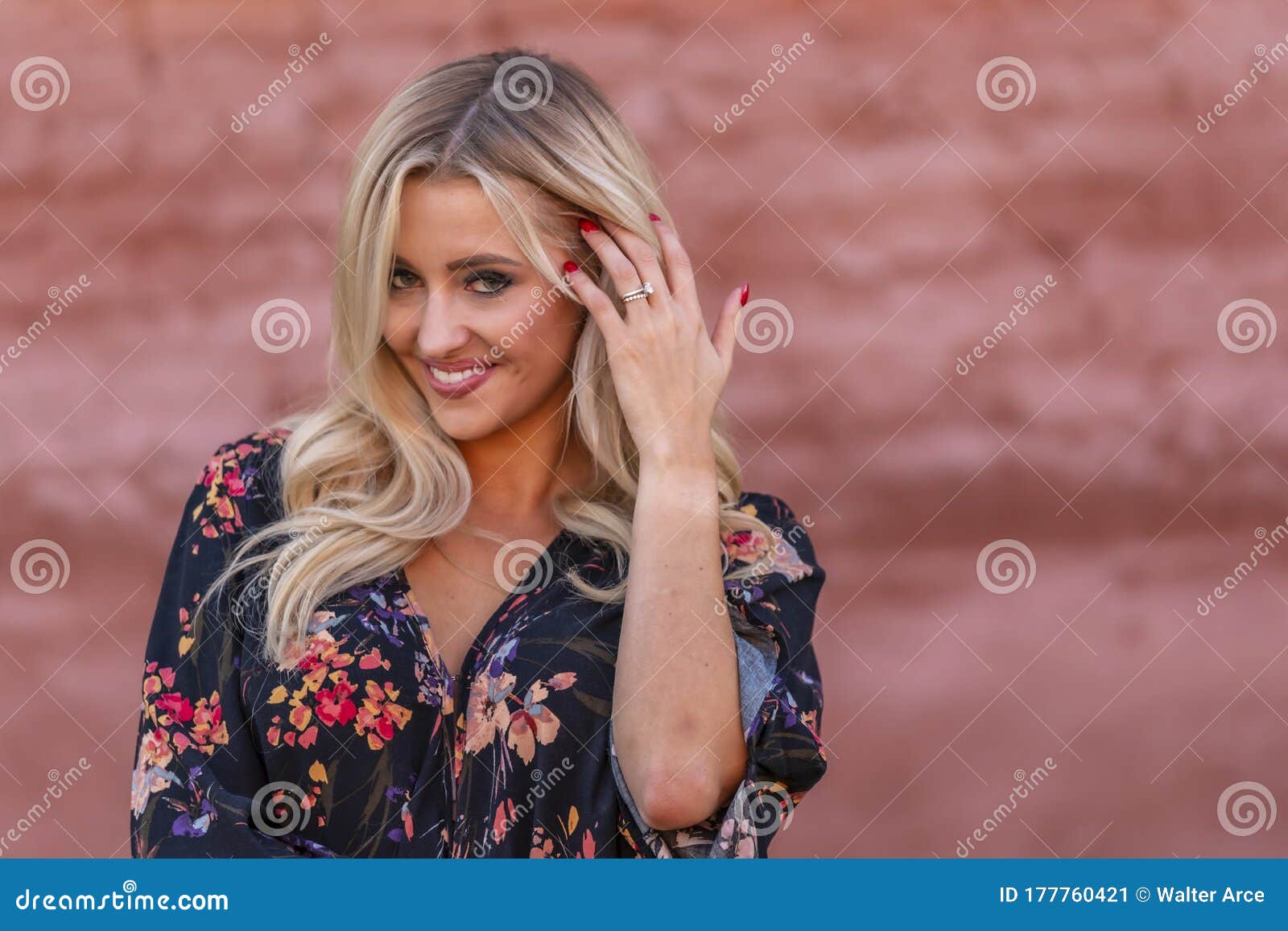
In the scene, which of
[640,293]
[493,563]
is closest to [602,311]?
[640,293]

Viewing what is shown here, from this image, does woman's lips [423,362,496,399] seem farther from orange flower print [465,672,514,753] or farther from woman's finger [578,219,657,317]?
orange flower print [465,672,514,753]

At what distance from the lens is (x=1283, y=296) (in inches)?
110

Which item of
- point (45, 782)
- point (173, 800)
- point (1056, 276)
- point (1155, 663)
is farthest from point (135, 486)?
point (1155, 663)

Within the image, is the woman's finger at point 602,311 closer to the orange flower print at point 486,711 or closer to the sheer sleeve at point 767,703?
the sheer sleeve at point 767,703

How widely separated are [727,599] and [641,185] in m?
0.63

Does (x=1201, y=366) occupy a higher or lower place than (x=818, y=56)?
lower

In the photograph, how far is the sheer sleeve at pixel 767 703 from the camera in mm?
1780

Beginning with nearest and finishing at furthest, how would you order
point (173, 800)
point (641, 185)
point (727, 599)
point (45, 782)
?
point (173, 800)
point (727, 599)
point (641, 185)
point (45, 782)

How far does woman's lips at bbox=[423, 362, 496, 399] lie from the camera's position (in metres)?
1.96

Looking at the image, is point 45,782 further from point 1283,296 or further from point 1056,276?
point 1283,296
